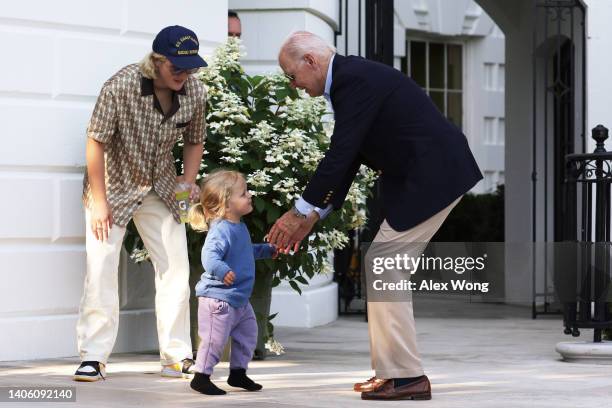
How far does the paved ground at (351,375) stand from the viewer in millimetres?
5867

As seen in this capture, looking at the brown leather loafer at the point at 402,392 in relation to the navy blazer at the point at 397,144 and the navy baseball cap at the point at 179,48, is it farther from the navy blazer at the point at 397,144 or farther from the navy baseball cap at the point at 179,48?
the navy baseball cap at the point at 179,48

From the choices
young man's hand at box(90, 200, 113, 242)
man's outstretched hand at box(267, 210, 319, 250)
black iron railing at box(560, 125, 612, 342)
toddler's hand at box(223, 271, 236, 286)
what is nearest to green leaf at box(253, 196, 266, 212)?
young man's hand at box(90, 200, 113, 242)

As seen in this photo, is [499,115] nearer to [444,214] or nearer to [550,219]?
[550,219]

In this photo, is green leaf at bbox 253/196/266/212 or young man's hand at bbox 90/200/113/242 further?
green leaf at bbox 253/196/266/212

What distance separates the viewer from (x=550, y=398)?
601 centimetres

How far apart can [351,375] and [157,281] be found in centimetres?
105

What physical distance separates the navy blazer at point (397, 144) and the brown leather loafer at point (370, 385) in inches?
25.6

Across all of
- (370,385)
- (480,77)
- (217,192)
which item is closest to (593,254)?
(370,385)

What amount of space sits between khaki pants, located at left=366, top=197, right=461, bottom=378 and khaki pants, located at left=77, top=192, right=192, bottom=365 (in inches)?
50.1

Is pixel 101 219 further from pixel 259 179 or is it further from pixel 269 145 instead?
pixel 269 145

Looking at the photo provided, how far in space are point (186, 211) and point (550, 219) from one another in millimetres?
6936

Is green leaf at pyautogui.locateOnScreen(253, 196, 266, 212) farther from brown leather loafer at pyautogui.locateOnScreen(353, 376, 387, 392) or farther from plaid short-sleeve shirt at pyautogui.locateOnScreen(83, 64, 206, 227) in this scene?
brown leather loafer at pyautogui.locateOnScreen(353, 376, 387, 392)

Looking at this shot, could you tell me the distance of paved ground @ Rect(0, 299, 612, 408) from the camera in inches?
231

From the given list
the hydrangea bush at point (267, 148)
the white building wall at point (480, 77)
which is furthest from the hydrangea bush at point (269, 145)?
the white building wall at point (480, 77)
